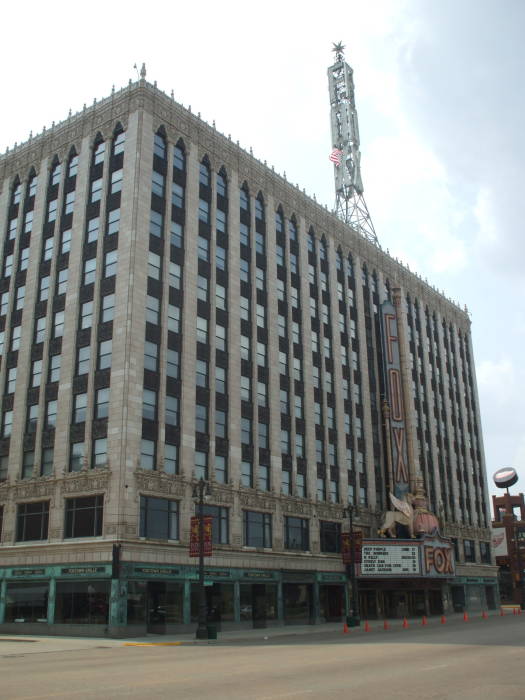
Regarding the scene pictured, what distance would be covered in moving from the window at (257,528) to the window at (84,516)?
40.7 feet

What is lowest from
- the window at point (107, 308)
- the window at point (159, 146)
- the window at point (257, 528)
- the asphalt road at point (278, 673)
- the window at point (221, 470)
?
the asphalt road at point (278, 673)

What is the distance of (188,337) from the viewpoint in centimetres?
5197

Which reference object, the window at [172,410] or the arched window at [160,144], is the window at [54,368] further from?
the arched window at [160,144]

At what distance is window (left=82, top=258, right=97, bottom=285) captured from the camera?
51.2 metres

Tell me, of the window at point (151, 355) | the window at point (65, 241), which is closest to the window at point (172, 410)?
the window at point (151, 355)

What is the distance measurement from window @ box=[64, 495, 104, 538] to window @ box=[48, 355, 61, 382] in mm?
9176

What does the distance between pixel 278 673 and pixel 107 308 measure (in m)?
34.0

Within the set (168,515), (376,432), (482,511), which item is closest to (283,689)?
(168,515)

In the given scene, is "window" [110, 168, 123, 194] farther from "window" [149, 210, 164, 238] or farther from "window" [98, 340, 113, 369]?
"window" [98, 340, 113, 369]

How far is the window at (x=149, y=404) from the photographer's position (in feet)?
154

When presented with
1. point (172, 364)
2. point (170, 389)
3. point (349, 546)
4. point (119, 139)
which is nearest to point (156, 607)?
point (170, 389)

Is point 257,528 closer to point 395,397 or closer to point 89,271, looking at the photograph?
point 89,271

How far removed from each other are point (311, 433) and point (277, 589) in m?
14.3

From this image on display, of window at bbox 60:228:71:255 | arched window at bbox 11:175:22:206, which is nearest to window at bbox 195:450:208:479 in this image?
window at bbox 60:228:71:255
